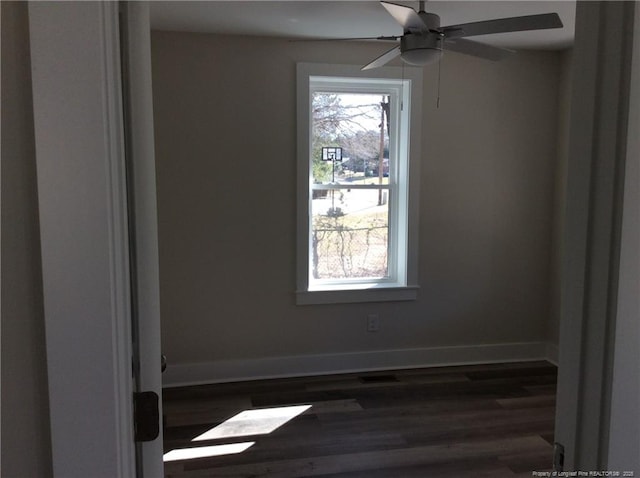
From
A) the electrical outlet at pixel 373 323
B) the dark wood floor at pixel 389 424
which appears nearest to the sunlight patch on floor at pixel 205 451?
the dark wood floor at pixel 389 424

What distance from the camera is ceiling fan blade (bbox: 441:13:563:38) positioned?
2119 millimetres

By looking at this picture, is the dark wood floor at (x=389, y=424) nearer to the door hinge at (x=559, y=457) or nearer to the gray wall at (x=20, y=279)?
the door hinge at (x=559, y=457)

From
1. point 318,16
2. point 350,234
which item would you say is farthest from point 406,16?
point 350,234

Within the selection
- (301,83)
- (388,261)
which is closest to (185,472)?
(388,261)

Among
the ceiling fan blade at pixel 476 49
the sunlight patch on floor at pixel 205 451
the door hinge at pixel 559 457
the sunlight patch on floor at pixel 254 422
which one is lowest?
the sunlight patch on floor at pixel 205 451

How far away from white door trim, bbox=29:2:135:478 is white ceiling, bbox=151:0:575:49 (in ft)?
7.38

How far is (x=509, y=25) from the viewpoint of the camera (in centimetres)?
221

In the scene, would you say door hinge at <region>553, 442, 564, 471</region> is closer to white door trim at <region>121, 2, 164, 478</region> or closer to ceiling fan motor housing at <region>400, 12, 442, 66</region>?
white door trim at <region>121, 2, 164, 478</region>

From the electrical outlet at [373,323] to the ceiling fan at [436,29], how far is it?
204cm

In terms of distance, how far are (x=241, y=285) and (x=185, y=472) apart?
54.6 inches

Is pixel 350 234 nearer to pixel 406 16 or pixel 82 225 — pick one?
pixel 406 16

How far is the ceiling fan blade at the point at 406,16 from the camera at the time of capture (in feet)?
6.64

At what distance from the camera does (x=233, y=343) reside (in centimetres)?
374

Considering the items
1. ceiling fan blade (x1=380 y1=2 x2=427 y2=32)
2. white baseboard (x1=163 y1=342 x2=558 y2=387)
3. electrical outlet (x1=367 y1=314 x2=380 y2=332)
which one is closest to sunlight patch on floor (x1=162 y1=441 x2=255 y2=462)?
white baseboard (x1=163 y1=342 x2=558 y2=387)
